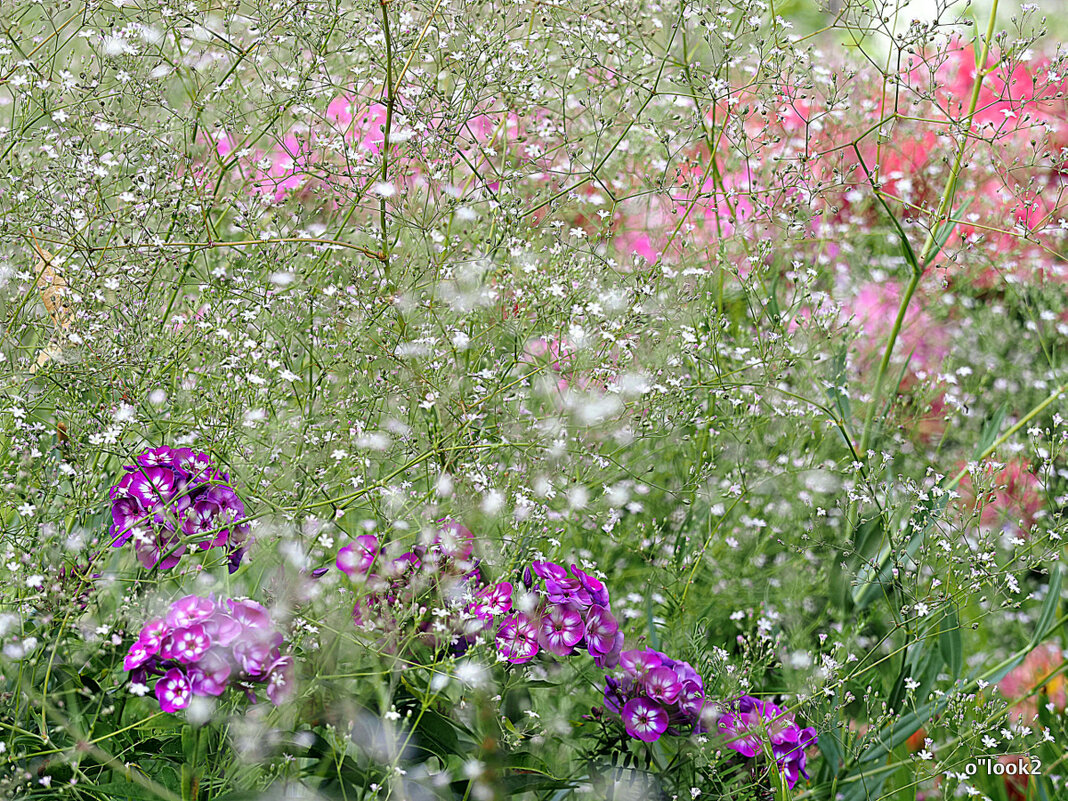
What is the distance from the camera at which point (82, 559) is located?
3.91 feet

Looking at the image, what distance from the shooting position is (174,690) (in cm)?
105

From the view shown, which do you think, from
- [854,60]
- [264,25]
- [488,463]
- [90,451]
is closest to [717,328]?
[488,463]

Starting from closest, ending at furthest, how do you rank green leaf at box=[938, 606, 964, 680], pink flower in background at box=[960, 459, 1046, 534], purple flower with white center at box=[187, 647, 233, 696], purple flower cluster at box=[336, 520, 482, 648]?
purple flower with white center at box=[187, 647, 233, 696], purple flower cluster at box=[336, 520, 482, 648], green leaf at box=[938, 606, 964, 680], pink flower in background at box=[960, 459, 1046, 534]

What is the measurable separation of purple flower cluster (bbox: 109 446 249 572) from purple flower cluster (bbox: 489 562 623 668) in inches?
12.3

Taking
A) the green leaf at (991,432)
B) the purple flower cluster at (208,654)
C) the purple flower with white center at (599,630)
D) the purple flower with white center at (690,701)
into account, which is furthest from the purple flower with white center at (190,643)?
the green leaf at (991,432)

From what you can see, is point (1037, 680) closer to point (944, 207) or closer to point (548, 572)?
point (944, 207)

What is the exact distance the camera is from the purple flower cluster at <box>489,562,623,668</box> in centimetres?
115

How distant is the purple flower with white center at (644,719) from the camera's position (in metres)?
1.20

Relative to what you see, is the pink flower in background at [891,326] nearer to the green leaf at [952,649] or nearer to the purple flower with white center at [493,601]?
the green leaf at [952,649]

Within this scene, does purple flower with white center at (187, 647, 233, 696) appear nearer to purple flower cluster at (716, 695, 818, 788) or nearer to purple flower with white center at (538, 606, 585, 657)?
purple flower with white center at (538, 606, 585, 657)

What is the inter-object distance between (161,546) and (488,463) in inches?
18.6

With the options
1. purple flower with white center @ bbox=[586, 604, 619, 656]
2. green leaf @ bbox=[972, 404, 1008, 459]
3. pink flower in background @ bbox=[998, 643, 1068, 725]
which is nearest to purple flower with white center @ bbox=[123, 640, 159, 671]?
purple flower with white center @ bbox=[586, 604, 619, 656]

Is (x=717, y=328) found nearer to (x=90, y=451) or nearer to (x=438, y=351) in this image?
(x=438, y=351)

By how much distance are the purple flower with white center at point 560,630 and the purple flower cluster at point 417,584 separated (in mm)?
95
